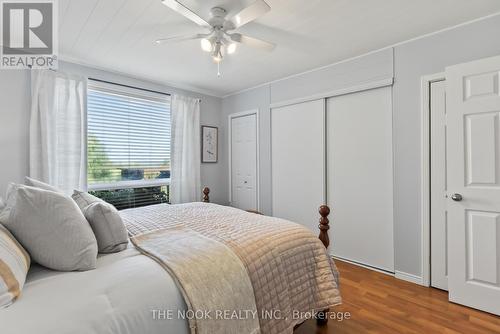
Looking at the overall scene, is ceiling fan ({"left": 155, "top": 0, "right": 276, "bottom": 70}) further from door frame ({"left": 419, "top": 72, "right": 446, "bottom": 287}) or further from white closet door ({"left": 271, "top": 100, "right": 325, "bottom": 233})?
door frame ({"left": 419, "top": 72, "right": 446, "bottom": 287})

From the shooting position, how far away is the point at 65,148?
2844 millimetres

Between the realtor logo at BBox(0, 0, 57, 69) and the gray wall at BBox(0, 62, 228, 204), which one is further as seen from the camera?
the gray wall at BBox(0, 62, 228, 204)

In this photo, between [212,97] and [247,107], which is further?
[212,97]

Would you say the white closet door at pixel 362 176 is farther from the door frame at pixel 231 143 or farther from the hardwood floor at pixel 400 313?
the door frame at pixel 231 143

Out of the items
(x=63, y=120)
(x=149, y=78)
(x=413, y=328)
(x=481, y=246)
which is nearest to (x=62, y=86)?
(x=63, y=120)

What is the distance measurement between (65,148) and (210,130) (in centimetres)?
214

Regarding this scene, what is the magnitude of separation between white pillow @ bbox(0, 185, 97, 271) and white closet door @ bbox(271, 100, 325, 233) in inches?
109

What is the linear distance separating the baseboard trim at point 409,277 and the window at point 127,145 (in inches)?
126

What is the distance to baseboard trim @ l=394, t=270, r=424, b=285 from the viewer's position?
98.4 inches

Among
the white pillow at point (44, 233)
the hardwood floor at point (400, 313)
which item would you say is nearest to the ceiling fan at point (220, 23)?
the white pillow at point (44, 233)

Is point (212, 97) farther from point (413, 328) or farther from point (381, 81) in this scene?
point (413, 328)

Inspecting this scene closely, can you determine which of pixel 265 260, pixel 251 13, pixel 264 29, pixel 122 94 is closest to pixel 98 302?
pixel 265 260

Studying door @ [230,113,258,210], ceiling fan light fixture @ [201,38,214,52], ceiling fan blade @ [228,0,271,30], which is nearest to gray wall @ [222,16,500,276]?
ceiling fan blade @ [228,0,271,30]

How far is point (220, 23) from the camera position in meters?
1.87
